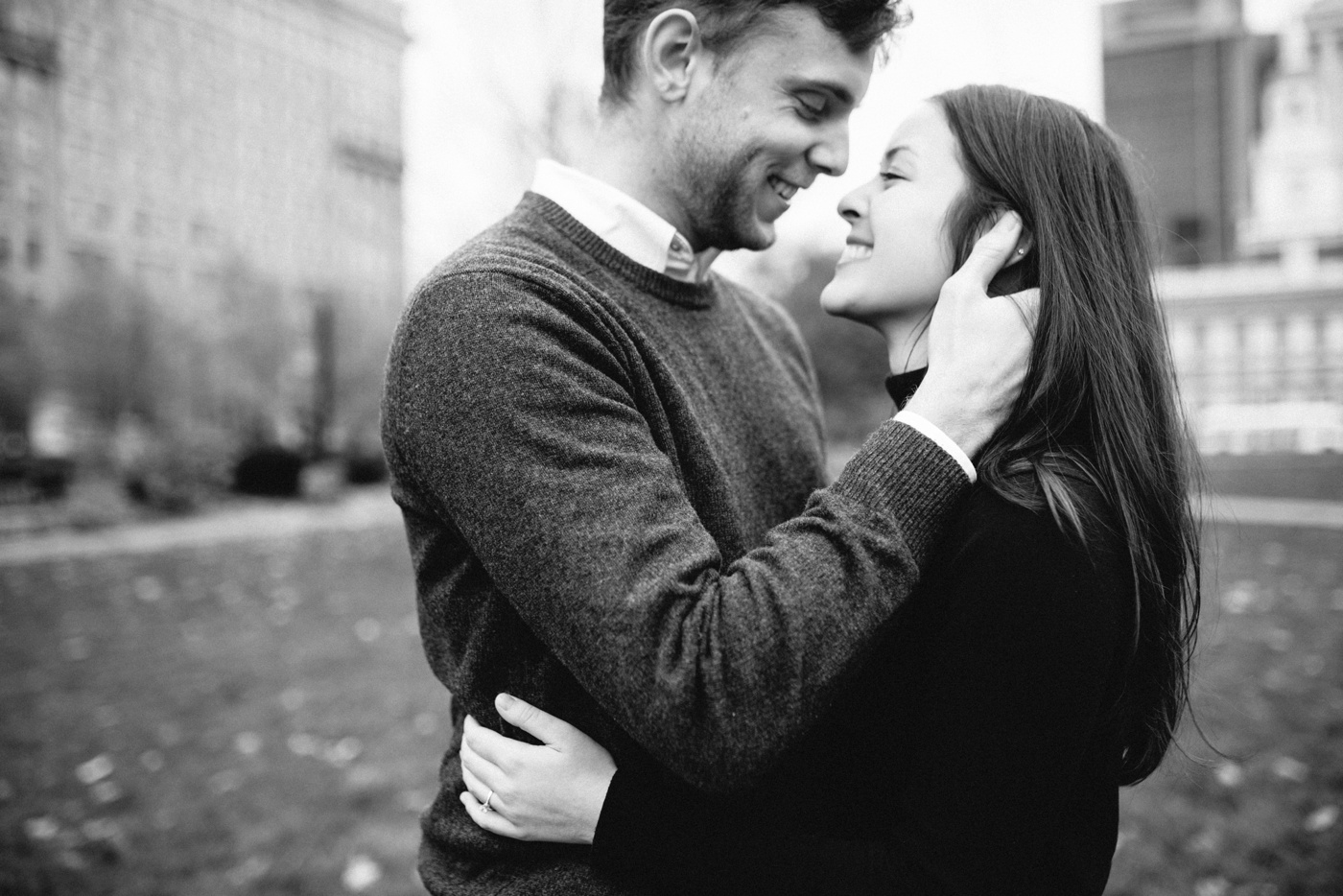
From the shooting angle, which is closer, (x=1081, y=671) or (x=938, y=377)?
(x=1081, y=671)

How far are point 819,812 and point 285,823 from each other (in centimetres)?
329

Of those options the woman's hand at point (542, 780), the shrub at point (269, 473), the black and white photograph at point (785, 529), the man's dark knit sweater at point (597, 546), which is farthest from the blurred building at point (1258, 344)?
the woman's hand at point (542, 780)

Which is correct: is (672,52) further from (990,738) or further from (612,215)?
(990,738)

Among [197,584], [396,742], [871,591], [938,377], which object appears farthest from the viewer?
[197,584]

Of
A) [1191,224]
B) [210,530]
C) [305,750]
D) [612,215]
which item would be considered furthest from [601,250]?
[1191,224]

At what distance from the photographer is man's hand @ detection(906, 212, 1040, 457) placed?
1.40m

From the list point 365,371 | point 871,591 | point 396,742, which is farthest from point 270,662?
point 365,371

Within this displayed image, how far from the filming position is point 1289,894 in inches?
133

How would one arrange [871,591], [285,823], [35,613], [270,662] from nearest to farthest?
[871,591] → [285,823] → [270,662] → [35,613]

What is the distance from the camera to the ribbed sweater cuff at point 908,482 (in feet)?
4.25

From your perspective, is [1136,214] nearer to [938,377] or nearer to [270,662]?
[938,377]

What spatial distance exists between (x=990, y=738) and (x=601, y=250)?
1043mm

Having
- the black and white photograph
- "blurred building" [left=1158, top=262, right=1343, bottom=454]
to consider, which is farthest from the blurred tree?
"blurred building" [left=1158, top=262, right=1343, bottom=454]

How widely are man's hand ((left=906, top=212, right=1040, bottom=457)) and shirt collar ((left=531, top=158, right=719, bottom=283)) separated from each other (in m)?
0.55
